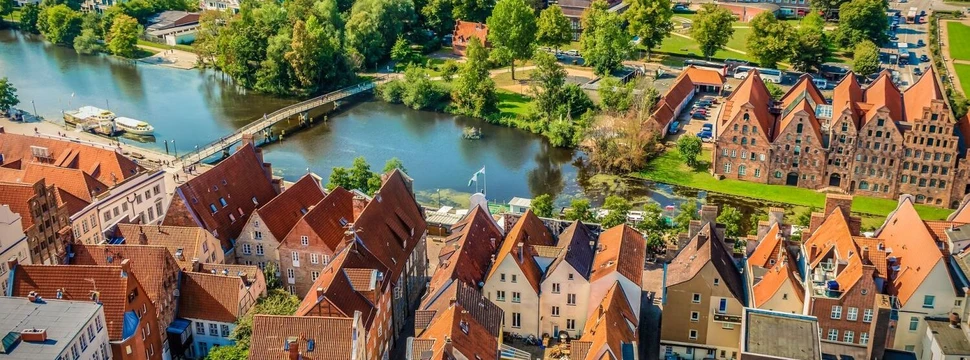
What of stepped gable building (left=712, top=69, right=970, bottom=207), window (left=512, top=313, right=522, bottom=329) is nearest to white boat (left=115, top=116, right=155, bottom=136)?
stepped gable building (left=712, top=69, right=970, bottom=207)

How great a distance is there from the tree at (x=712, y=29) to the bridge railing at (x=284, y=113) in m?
55.8

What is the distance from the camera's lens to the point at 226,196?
76000 mm

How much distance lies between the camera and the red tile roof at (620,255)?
6475cm

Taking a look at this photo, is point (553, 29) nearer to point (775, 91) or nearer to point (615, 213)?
point (775, 91)

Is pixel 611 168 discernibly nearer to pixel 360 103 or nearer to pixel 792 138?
pixel 792 138

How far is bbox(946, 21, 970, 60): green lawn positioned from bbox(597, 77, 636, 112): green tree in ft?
230

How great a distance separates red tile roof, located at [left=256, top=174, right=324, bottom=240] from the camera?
71938 millimetres

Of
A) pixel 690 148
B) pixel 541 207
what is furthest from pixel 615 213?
pixel 690 148

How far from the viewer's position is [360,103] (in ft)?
480

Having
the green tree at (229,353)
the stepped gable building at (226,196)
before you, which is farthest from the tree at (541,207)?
the green tree at (229,353)

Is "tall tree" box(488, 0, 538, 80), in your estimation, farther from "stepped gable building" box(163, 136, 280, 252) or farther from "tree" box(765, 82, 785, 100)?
"stepped gable building" box(163, 136, 280, 252)

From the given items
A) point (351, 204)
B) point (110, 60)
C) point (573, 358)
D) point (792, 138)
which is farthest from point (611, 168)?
point (110, 60)

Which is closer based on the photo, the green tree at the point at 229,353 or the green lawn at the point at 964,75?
the green tree at the point at 229,353

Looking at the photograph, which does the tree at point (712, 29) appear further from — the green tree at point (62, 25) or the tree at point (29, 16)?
the tree at point (29, 16)
